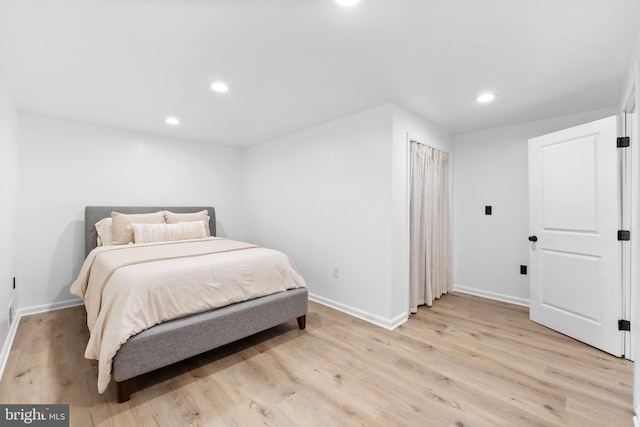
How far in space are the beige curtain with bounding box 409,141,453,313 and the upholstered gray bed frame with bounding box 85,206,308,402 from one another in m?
1.37

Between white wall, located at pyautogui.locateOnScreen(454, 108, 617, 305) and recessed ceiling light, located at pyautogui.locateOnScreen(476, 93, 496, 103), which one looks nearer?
recessed ceiling light, located at pyautogui.locateOnScreen(476, 93, 496, 103)

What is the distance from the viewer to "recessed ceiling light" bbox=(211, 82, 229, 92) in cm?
238

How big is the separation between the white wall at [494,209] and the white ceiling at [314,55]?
461 millimetres

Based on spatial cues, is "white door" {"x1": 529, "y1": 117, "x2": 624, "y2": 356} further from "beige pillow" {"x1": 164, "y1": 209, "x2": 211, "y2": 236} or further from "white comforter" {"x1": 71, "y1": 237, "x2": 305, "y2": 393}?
"beige pillow" {"x1": 164, "y1": 209, "x2": 211, "y2": 236}

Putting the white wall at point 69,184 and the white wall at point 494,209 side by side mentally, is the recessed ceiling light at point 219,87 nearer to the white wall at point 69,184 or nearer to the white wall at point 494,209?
the white wall at point 69,184

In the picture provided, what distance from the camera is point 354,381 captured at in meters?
1.93

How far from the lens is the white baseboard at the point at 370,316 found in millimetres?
Result: 2764

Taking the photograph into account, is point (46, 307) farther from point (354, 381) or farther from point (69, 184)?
point (354, 381)

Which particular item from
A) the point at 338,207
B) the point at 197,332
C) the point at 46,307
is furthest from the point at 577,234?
the point at 46,307

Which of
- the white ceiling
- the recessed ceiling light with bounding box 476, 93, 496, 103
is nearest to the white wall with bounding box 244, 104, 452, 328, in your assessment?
the white ceiling

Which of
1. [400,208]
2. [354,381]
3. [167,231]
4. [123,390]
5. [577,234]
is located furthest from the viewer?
[167,231]

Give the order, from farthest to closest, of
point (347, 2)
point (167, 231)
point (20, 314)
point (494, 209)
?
point (494, 209) < point (167, 231) < point (20, 314) < point (347, 2)

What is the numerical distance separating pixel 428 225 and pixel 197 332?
2.61 metres

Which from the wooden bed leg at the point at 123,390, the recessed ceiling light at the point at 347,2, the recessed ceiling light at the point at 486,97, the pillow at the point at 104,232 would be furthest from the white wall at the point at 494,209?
the pillow at the point at 104,232
